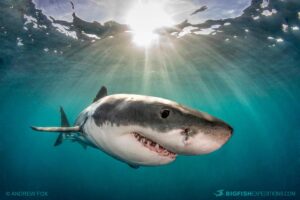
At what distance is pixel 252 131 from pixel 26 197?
120935mm

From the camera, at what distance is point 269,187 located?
41125 millimetres

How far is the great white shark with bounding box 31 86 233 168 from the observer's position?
232 cm

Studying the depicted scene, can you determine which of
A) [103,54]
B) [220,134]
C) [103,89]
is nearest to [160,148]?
[220,134]

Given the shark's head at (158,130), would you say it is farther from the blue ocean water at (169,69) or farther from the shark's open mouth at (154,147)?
Result: the blue ocean water at (169,69)

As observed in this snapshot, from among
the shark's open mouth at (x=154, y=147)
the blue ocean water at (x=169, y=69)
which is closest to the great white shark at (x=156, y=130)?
the shark's open mouth at (x=154, y=147)

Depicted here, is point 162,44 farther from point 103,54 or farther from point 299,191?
point 299,191

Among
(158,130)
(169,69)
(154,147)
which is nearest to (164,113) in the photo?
(158,130)

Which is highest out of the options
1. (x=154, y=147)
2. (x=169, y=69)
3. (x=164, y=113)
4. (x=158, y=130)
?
(x=169, y=69)

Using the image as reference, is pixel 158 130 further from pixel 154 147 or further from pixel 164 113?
pixel 154 147

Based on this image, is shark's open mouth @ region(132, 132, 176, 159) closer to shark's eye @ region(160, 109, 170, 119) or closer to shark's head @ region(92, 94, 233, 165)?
shark's head @ region(92, 94, 233, 165)

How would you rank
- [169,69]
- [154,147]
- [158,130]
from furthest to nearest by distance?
[169,69]
[154,147]
[158,130]

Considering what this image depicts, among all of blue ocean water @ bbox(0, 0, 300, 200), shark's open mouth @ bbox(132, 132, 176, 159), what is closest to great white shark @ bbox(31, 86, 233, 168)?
shark's open mouth @ bbox(132, 132, 176, 159)

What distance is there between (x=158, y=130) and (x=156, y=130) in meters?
0.03

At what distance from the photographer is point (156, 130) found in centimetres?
253
